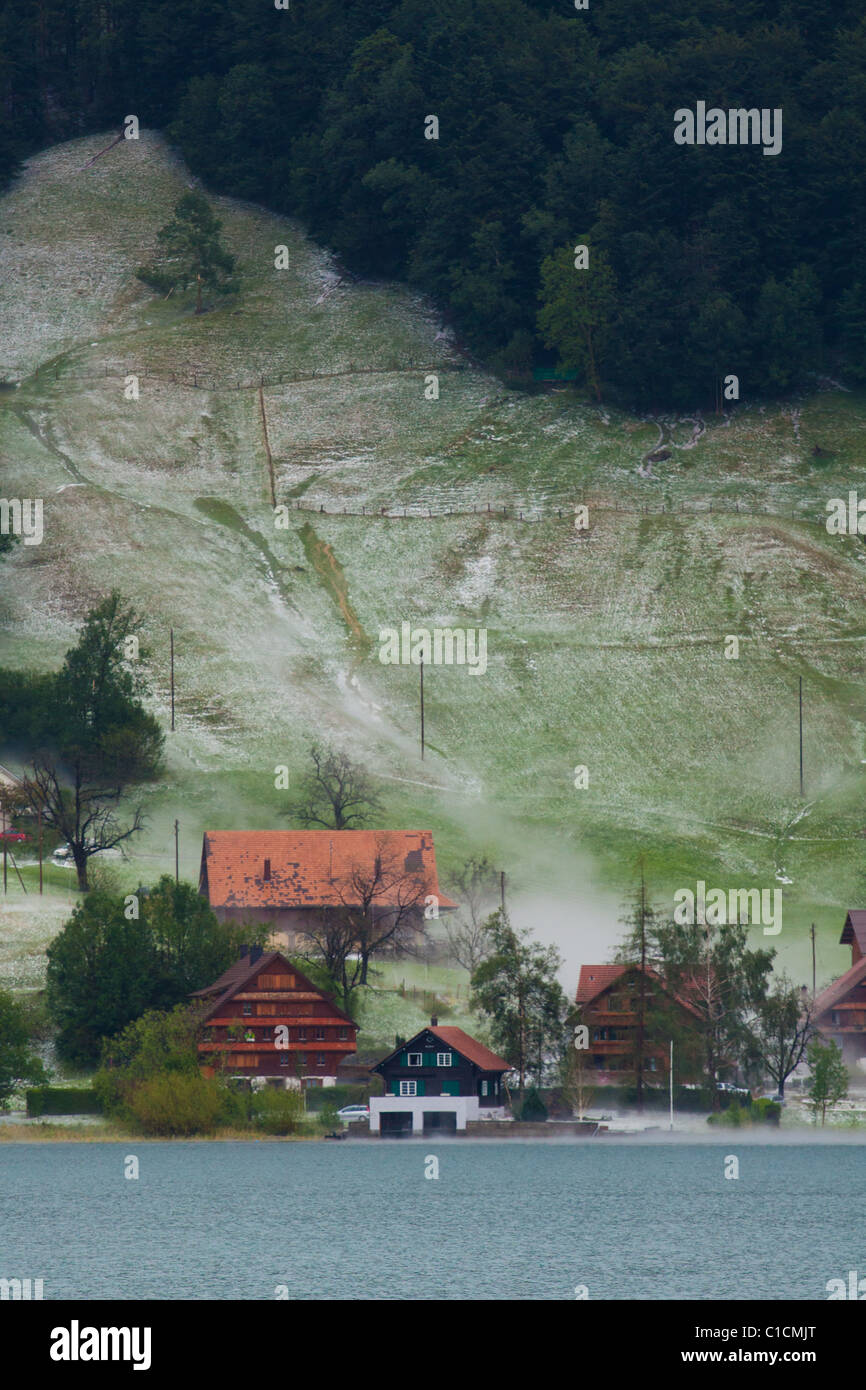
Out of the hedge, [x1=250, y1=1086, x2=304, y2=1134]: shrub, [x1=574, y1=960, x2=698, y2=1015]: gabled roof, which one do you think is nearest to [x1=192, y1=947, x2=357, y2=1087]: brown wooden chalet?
[x1=250, y1=1086, x2=304, y2=1134]: shrub

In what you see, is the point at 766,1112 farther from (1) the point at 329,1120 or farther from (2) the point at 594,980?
(1) the point at 329,1120

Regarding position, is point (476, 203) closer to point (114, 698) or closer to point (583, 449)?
point (583, 449)

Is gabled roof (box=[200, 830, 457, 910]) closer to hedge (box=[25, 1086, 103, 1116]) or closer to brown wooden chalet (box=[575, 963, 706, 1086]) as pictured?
brown wooden chalet (box=[575, 963, 706, 1086])

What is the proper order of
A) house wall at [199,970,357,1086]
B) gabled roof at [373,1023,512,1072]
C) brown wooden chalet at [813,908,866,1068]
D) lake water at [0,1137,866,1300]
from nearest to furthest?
1. lake water at [0,1137,866,1300]
2. gabled roof at [373,1023,512,1072]
3. house wall at [199,970,357,1086]
4. brown wooden chalet at [813,908,866,1068]

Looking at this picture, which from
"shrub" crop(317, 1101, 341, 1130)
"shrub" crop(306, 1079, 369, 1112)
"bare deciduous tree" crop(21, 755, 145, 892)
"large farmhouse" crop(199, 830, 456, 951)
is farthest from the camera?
"bare deciduous tree" crop(21, 755, 145, 892)

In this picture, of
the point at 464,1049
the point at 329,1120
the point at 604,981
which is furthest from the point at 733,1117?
the point at 329,1120

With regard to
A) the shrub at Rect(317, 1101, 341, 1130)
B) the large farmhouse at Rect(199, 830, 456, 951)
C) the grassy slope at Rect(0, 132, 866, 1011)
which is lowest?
the shrub at Rect(317, 1101, 341, 1130)

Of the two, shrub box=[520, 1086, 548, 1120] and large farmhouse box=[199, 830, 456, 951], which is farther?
large farmhouse box=[199, 830, 456, 951]
